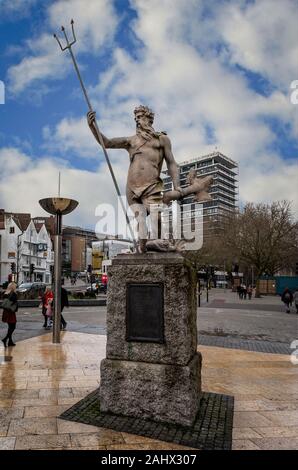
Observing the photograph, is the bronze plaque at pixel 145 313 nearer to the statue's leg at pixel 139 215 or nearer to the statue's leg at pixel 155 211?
the statue's leg at pixel 139 215

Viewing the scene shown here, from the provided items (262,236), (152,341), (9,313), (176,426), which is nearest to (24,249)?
(262,236)

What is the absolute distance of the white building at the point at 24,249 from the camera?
2373 inches

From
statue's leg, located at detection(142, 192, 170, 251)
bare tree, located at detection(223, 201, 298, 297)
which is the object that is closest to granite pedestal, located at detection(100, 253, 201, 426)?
statue's leg, located at detection(142, 192, 170, 251)

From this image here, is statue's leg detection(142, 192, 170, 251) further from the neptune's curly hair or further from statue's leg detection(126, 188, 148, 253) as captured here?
the neptune's curly hair

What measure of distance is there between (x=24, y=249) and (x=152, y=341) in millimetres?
64046

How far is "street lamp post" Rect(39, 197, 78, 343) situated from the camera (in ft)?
35.8

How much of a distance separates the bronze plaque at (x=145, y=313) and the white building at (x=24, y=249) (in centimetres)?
5101

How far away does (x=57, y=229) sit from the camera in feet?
36.7

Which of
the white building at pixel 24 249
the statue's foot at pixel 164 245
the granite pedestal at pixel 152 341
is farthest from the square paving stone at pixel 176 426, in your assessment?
the white building at pixel 24 249
